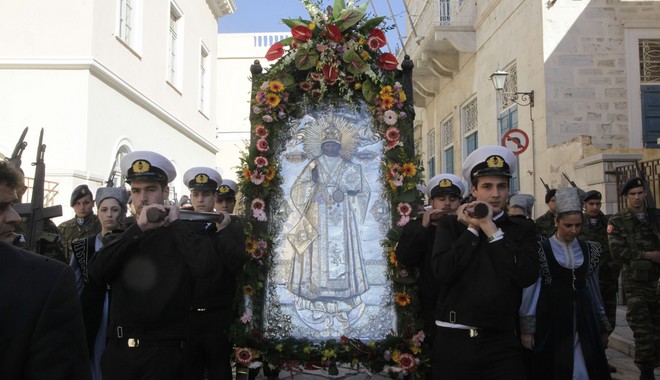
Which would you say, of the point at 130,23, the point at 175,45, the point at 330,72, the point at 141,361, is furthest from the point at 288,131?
the point at 175,45

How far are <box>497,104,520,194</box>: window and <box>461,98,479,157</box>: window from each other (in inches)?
91.3

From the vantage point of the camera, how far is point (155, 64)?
54.6 ft

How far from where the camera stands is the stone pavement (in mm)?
6234

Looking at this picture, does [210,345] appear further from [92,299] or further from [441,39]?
[441,39]

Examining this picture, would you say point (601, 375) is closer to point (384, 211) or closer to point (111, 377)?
point (384, 211)

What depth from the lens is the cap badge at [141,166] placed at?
12.6 feet

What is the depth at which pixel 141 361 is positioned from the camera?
345 cm

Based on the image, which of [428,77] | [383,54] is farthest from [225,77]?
[383,54]

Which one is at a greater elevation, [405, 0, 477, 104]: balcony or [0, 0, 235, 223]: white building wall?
[405, 0, 477, 104]: balcony

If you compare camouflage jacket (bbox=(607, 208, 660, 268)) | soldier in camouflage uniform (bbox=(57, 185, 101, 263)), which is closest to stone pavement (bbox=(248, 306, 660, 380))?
camouflage jacket (bbox=(607, 208, 660, 268))

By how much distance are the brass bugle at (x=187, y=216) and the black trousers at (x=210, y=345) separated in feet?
2.95

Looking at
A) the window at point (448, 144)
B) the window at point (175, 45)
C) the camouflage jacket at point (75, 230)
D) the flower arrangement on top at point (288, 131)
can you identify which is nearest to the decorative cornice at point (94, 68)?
the window at point (175, 45)

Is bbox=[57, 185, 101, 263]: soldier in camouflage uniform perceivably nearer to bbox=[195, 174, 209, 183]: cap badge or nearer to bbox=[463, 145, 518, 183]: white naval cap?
bbox=[195, 174, 209, 183]: cap badge

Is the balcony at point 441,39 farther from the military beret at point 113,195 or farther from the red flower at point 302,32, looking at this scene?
the military beret at point 113,195
